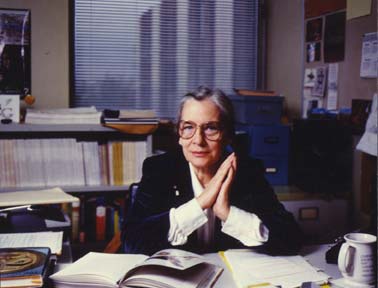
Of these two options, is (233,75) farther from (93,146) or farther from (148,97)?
(93,146)

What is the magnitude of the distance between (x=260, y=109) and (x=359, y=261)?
1828 mm

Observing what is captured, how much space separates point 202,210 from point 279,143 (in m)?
1.47

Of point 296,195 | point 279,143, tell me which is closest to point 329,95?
point 279,143

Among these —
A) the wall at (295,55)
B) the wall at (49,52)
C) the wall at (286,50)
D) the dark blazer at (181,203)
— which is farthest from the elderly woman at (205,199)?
the wall at (286,50)

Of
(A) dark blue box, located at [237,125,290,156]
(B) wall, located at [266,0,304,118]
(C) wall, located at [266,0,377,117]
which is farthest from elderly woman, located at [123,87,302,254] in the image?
(B) wall, located at [266,0,304,118]

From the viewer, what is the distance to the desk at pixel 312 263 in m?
1.33

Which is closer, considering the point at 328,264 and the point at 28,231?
the point at 328,264

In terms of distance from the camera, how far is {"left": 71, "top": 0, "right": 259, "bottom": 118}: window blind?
11.0 ft

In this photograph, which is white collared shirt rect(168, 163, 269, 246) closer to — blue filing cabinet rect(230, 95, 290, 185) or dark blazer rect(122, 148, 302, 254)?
dark blazer rect(122, 148, 302, 254)

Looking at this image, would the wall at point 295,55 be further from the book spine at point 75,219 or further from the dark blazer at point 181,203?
the book spine at point 75,219

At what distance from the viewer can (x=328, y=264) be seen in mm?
1514

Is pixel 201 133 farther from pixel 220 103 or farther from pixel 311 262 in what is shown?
pixel 311 262

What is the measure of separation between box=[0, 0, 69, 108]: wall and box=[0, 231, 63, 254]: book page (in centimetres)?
162

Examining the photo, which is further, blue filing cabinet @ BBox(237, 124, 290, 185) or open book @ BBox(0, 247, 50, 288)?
blue filing cabinet @ BBox(237, 124, 290, 185)
